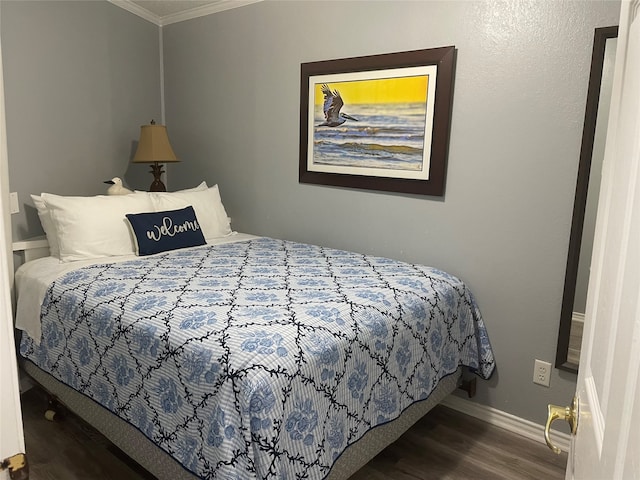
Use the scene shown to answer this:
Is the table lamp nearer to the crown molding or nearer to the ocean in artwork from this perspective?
the crown molding

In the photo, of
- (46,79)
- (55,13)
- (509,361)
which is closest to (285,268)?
(509,361)

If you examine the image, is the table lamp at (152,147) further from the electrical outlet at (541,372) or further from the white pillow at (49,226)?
the electrical outlet at (541,372)

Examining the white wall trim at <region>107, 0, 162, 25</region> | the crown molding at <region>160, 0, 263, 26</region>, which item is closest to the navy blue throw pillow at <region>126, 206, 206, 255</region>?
the crown molding at <region>160, 0, 263, 26</region>

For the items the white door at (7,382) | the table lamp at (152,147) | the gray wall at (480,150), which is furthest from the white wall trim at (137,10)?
the white door at (7,382)

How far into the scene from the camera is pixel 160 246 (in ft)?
9.00

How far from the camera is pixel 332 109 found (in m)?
2.84

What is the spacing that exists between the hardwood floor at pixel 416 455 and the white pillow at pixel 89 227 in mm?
848

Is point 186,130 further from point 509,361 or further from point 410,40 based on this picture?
point 509,361

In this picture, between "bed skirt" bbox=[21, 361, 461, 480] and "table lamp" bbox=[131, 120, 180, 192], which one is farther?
"table lamp" bbox=[131, 120, 180, 192]

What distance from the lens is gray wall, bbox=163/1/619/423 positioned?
216cm

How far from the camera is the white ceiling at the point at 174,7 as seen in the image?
3266 millimetres

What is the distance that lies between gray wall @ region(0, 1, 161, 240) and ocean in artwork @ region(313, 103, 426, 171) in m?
1.47

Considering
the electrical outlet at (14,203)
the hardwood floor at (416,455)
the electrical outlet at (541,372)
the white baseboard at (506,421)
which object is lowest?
the hardwood floor at (416,455)

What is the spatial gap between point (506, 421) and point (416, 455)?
1.83 feet
